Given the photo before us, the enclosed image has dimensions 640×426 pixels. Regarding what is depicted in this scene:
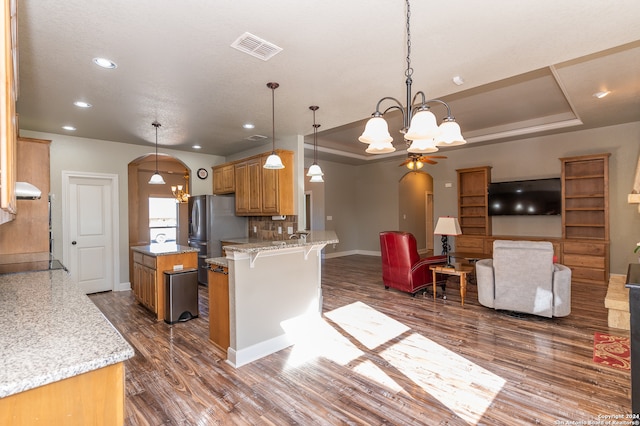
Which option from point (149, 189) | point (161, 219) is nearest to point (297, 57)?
point (149, 189)

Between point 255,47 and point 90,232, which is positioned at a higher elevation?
point 255,47

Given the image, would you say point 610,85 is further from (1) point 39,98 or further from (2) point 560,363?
(1) point 39,98

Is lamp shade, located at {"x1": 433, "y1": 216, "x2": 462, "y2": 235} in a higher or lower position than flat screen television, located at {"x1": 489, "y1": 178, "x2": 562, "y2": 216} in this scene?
lower

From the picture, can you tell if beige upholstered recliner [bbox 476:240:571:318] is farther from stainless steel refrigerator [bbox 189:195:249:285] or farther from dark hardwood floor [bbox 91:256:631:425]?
stainless steel refrigerator [bbox 189:195:249:285]

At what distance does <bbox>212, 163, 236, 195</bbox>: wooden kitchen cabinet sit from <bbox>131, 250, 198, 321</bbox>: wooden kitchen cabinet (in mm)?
2177

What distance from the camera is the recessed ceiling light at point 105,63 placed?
2.65m

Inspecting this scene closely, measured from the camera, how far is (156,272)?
406 centimetres

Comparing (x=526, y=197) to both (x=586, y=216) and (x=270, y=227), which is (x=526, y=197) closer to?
(x=586, y=216)

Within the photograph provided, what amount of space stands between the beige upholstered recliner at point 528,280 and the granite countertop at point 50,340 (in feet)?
13.4

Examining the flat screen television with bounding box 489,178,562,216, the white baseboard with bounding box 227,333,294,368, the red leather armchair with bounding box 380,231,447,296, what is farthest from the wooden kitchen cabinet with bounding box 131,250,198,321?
the flat screen television with bounding box 489,178,562,216

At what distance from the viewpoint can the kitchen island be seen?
88 centimetres

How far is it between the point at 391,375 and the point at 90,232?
5578mm

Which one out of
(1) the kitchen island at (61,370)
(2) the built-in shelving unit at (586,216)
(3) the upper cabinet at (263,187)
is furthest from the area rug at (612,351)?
(3) the upper cabinet at (263,187)

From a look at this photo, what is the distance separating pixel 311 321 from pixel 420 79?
2.82m
